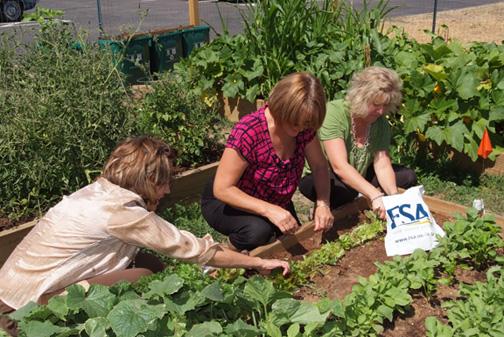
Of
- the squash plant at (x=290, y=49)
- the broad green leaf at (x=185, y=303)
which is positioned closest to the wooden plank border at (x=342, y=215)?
the broad green leaf at (x=185, y=303)

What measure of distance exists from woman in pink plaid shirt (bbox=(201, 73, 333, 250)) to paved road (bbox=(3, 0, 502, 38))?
10834 millimetres

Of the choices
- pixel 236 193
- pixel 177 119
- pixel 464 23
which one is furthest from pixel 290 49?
pixel 464 23

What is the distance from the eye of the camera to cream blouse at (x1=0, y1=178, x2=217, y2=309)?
7.65 ft

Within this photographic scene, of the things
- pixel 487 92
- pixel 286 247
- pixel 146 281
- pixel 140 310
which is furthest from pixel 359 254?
pixel 487 92

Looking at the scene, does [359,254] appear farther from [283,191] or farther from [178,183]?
[178,183]

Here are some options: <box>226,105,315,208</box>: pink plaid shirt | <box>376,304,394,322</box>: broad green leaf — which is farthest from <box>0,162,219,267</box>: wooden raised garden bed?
<box>376,304,394,322</box>: broad green leaf

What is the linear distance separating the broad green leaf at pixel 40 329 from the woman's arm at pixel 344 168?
1.98 metres

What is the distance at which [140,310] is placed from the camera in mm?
1872

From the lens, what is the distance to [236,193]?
3.07 m

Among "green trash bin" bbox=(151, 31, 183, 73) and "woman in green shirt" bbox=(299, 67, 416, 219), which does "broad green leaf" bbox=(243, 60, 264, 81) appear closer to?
"woman in green shirt" bbox=(299, 67, 416, 219)

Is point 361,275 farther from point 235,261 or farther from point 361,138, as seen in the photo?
point 361,138

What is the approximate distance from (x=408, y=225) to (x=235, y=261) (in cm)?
105

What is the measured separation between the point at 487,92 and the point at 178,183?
247 centimetres

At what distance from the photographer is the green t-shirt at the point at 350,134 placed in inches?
138
